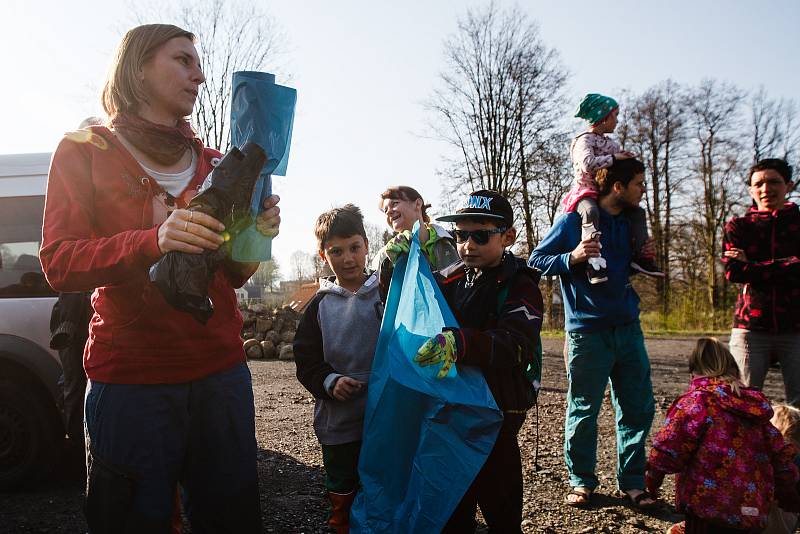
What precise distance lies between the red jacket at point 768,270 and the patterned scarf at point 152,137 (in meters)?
3.36

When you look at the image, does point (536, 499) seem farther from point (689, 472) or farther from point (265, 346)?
point (265, 346)

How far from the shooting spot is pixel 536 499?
3.51 m

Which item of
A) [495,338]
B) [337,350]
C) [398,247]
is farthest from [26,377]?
[495,338]

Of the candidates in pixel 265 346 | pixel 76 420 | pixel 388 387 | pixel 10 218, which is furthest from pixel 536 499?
pixel 265 346

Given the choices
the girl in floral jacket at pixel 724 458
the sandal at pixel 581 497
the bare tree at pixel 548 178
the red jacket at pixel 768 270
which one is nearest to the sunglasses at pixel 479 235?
the girl in floral jacket at pixel 724 458

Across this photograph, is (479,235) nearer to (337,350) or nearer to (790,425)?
(337,350)

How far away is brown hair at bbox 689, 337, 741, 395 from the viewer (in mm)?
2469

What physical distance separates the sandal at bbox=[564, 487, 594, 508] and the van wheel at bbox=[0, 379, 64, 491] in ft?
10.6

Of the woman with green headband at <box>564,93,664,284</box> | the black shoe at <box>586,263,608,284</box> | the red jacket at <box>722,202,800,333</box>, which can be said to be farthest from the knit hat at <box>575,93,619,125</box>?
the black shoe at <box>586,263,608,284</box>

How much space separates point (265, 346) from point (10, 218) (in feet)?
24.9

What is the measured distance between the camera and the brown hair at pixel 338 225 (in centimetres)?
283

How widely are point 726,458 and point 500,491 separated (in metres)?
0.90

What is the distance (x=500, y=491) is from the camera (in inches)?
92.0

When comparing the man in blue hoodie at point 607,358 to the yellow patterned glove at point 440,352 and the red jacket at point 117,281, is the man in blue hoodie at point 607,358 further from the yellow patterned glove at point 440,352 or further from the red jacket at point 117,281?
the red jacket at point 117,281
